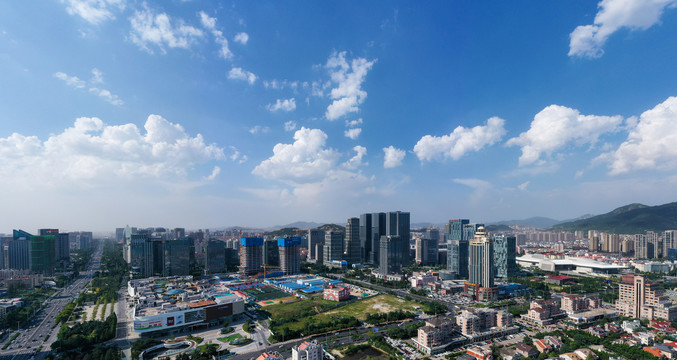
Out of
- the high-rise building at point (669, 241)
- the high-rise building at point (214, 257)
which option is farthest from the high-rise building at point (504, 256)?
the high-rise building at point (214, 257)

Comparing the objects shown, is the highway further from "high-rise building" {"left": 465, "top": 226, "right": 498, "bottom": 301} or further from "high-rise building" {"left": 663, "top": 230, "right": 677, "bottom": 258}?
"high-rise building" {"left": 663, "top": 230, "right": 677, "bottom": 258}

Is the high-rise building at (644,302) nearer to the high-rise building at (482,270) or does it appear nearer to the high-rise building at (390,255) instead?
the high-rise building at (482,270)

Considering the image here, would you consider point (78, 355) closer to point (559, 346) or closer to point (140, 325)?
point (140, 325)

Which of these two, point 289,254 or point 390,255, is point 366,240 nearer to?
point 390,255

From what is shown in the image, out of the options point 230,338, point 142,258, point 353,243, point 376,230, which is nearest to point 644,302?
point 230,338

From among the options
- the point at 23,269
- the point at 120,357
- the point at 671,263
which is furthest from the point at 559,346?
the point at 23,269
